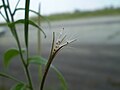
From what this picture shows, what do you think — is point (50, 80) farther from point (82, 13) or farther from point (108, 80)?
point (82, 13)

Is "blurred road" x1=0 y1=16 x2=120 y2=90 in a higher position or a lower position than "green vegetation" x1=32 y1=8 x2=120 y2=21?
lower

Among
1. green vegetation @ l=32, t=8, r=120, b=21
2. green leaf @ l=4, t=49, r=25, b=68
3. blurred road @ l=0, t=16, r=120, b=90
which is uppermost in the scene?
green leaf @ l=4, t=49, r=25, b=68

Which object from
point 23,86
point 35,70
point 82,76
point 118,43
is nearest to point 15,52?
point 23,86

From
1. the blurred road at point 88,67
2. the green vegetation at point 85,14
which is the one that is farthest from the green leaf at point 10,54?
the green vegetation at point 85,14

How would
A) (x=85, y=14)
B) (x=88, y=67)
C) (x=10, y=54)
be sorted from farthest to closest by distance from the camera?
(x=85, y=14) < (x=88, y=67) < (x=10, y=54)

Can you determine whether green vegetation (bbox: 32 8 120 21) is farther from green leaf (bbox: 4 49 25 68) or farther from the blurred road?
green leaf (bbox: 4 49 25 68)

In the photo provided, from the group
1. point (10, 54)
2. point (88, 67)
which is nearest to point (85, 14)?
point (88, 67)

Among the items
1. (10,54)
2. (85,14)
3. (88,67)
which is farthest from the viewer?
(85,14)

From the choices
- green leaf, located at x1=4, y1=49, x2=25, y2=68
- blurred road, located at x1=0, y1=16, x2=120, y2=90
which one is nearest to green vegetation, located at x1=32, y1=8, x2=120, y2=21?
blurred road, located at x1=0, y1=16, x2=120, y2=90

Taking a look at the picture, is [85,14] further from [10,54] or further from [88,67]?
[10,54]

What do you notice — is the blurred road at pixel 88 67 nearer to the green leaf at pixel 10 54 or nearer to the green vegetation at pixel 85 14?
the green leaf at pixel 10 54

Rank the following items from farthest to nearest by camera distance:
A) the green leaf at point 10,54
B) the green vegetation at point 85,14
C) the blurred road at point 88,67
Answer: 1. the green vegetation at point 85,14
2. the blurred road at point 88,67
3. the green leaf at point 10,54

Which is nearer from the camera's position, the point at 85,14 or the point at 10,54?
the point at 10,54
